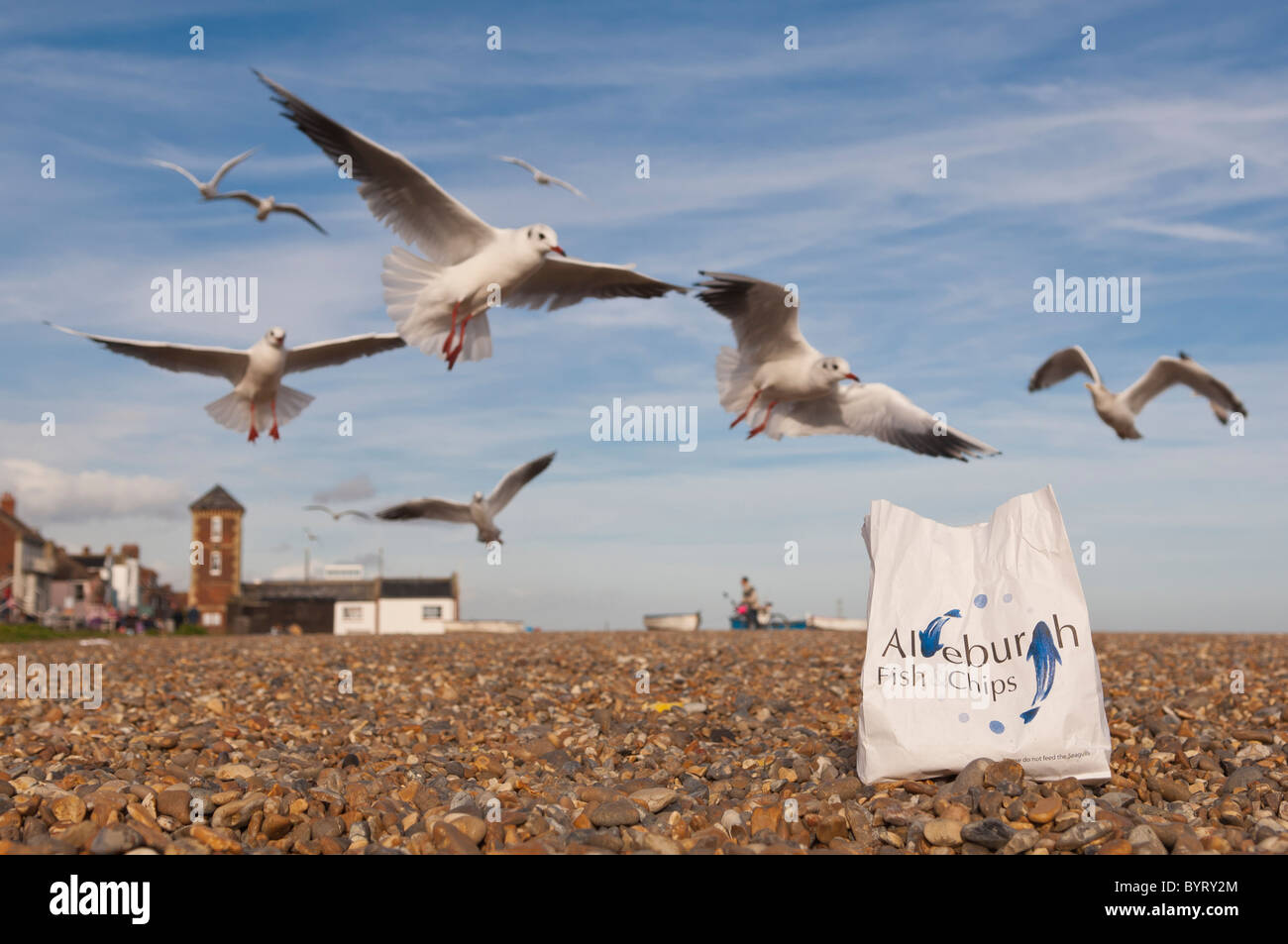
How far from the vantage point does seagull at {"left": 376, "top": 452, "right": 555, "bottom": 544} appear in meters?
14.3

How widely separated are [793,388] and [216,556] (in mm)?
50152

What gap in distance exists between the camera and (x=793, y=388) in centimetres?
1087

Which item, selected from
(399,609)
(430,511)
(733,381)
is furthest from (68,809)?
(399,609)

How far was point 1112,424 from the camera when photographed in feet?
57.7

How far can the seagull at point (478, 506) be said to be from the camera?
47.0ft

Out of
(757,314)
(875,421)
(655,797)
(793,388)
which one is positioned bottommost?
(655,797)

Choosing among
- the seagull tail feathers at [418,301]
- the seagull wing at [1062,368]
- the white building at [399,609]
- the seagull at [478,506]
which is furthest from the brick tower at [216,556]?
the seagull tail feathers at [418,301]

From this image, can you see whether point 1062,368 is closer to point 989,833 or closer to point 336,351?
point 336,351

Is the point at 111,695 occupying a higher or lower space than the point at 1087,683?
lower
